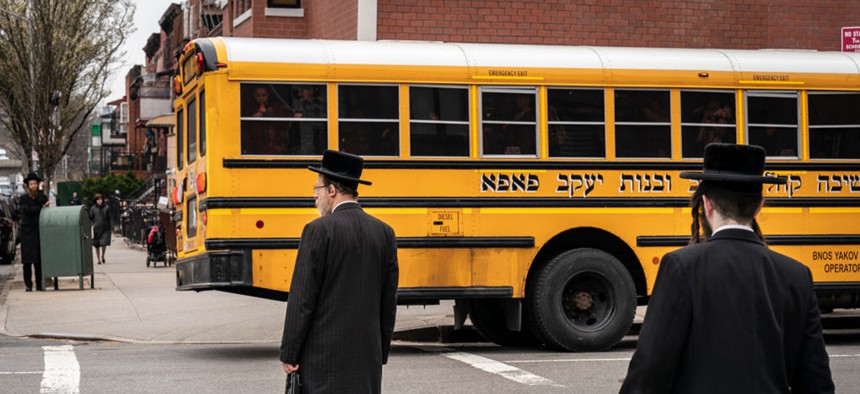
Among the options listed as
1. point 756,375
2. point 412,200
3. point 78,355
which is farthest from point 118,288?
point 756,375

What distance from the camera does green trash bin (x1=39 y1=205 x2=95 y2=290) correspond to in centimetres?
2098

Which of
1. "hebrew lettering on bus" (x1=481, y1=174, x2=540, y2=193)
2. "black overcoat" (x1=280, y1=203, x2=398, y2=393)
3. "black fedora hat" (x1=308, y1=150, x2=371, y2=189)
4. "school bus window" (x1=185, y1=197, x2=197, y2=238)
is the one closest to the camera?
"black overcoat" (x1=280, y1=203, x2=398, y2=393)

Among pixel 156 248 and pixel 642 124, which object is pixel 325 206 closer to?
pixel 642 124

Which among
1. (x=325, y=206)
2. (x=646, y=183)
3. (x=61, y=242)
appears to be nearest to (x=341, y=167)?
(x=325, y=206)

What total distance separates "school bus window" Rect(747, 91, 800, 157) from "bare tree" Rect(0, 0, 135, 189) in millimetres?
25655

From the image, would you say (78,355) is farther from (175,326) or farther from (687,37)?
(687,37)

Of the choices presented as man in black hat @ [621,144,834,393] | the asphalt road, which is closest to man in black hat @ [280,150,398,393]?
man in black hat @ [621,144,834,393]

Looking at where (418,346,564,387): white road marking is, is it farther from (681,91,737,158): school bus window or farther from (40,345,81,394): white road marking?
(40,345,81,394): white road marking

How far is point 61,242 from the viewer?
21.0m

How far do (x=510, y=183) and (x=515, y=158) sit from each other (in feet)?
0.82

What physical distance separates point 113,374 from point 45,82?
88.1ft

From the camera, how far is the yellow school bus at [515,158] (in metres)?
12.5

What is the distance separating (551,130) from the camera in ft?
43.0

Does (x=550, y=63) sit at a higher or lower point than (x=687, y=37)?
lower
